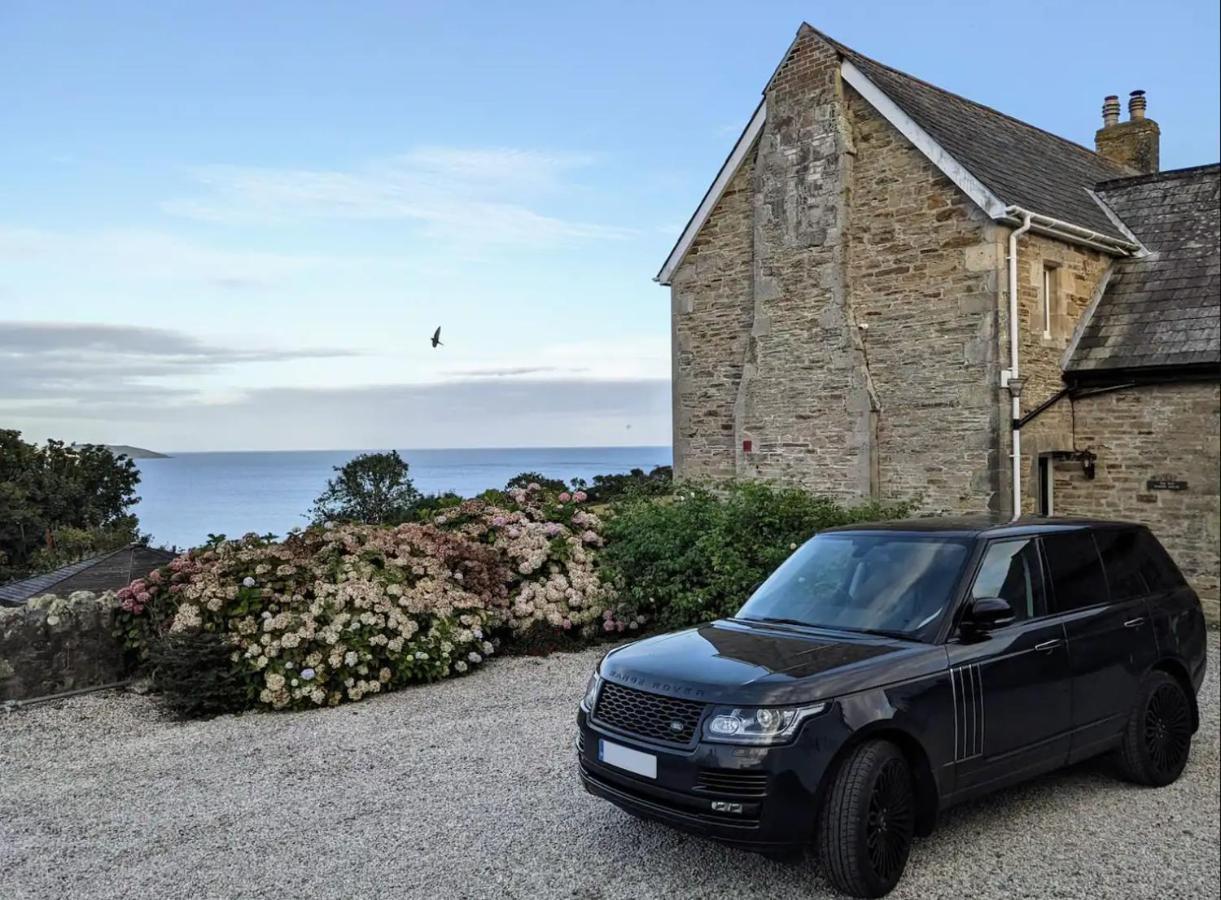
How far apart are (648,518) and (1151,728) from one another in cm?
684

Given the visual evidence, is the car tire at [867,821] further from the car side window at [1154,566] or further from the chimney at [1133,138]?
the chimney at [1133,138]

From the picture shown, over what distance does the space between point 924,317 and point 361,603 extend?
30.8 feet

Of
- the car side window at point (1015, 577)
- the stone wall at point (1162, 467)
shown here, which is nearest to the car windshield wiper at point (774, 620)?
the car side window at point (1015, 577)

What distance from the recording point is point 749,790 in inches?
180

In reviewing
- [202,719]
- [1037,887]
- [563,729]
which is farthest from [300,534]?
[1037,887]

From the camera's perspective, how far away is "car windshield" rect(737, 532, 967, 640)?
219 inches

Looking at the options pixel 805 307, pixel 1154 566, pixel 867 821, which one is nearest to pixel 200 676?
pixel 867 821

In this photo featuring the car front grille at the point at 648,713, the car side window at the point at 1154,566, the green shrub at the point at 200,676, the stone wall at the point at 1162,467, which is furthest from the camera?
the stone wall at the point at 1162,467

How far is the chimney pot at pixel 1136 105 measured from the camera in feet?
70.7

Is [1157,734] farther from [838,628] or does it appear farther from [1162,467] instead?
[1162,467]

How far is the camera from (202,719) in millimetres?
8406

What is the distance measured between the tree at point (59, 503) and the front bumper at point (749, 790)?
20342 millimetres

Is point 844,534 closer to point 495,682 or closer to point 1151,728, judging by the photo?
point 1151,728

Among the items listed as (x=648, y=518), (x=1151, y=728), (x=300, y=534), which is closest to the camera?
(x=1151, y=728)
